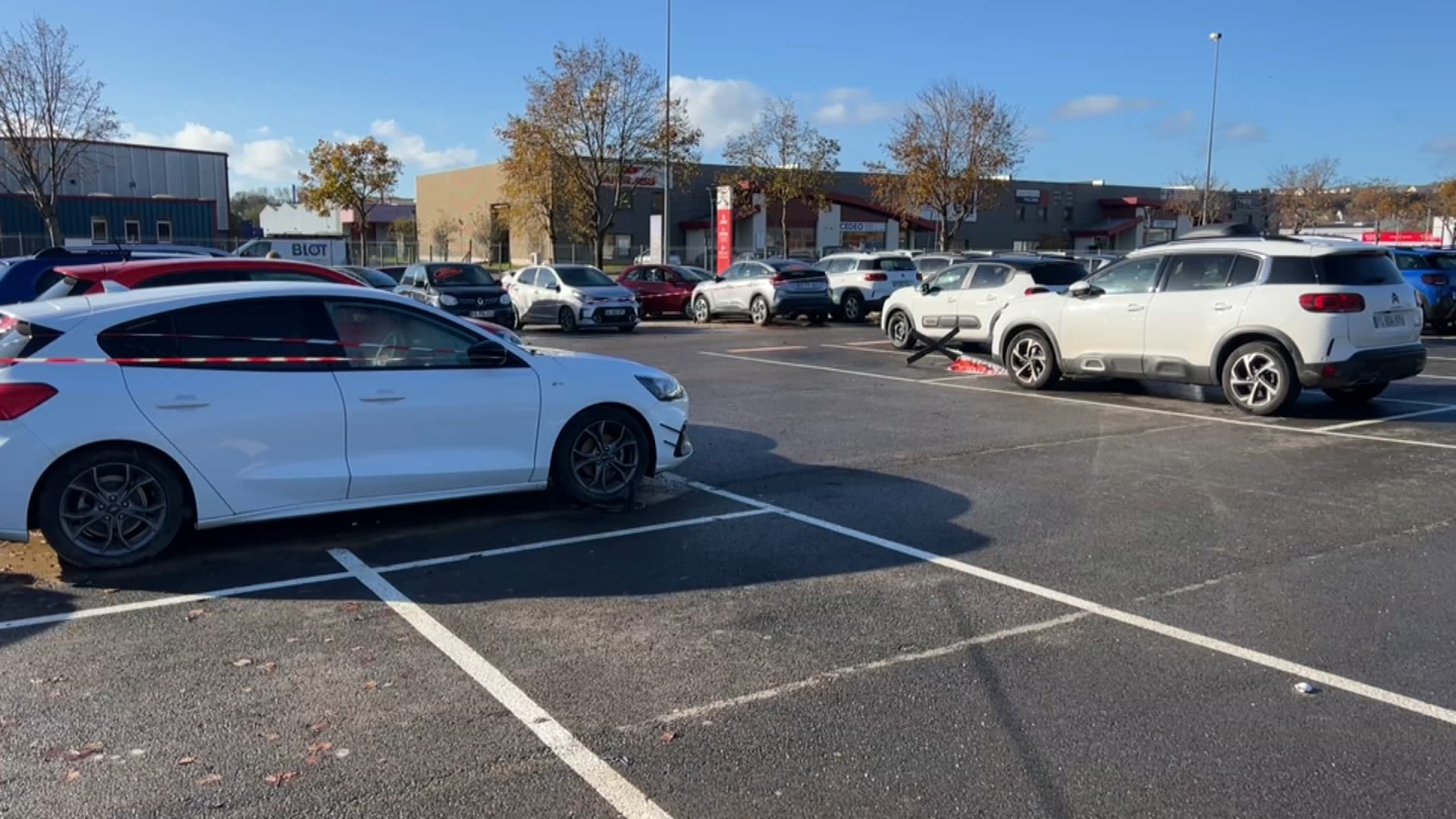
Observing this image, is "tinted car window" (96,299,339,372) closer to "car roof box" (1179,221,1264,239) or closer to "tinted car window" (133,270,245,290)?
"tinted car window" (133,270,245,290)

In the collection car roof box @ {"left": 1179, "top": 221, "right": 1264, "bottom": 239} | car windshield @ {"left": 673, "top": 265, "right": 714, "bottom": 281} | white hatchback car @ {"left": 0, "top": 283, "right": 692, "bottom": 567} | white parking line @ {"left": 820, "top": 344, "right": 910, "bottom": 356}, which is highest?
car roof box @ {"left": 1179, "top": 221, "right": 1264, "bottom": 239}

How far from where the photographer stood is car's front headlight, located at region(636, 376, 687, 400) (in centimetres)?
768

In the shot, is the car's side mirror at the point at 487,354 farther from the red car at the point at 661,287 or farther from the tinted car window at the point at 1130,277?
the red car at the point at 661,287

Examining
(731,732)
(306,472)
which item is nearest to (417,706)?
(731,732)

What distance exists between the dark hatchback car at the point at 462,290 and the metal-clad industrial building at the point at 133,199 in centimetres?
2881

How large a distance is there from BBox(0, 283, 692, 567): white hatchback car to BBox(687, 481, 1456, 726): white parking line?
5.96 ft

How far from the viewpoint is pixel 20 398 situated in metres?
5.66

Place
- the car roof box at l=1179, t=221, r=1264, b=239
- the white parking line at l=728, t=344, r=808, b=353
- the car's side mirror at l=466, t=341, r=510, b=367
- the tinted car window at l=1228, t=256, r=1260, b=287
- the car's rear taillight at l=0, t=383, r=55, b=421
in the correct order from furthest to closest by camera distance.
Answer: the white parking line at l=728, t=344, r=808, b=353 < the car roof box at l=1179, t=221, r=1264, b=239 < the tinted car window at l=1228, t=256, r=1260, b=287 < the car's side mirror at l=466, t=341, r=510, b=367 < the car's rear taillight at l=0, t=383, r=55, b=421

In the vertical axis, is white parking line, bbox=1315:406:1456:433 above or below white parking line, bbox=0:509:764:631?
above

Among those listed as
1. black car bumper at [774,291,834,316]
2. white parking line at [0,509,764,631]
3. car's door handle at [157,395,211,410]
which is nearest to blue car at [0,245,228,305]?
car's door handle at [157,395,211,410]

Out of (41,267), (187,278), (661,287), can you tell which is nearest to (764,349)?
(661,287)

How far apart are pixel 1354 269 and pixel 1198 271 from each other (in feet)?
4.94

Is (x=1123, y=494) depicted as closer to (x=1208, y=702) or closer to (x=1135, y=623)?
(x=1135, y=623)

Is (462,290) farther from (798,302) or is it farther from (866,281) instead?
(866,281)
